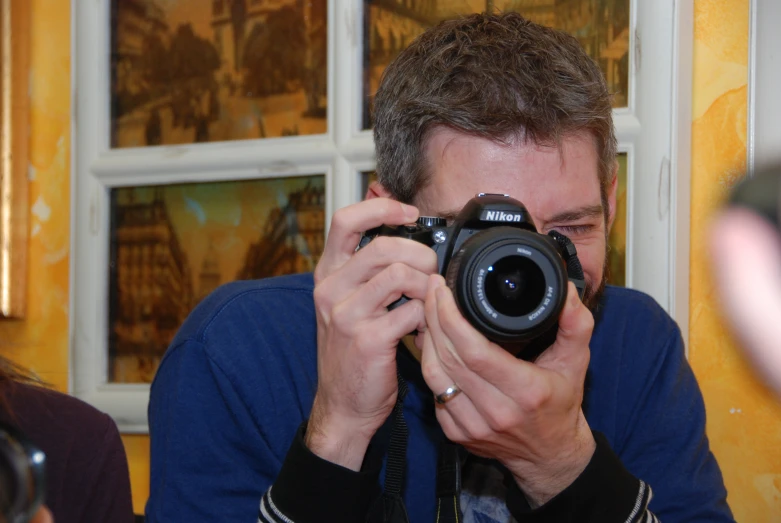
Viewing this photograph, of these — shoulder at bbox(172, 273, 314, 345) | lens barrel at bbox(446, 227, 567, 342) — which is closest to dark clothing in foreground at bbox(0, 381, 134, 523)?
shoulder at bbox(172, 273, 314, 345)

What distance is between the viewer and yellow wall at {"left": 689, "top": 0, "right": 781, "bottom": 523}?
1072mm

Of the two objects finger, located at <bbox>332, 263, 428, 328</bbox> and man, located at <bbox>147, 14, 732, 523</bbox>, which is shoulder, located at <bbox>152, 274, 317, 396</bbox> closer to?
man, located at <bbox>147, 14, 732, 523</bbox>

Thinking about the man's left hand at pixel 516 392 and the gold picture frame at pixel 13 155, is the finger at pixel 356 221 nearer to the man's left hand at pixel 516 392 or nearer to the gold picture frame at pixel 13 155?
the man's left hand at pixel 516 392

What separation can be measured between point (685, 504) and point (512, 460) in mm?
236

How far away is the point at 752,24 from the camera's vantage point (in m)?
1.07

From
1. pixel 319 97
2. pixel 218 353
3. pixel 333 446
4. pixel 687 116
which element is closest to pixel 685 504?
pixel 333 446

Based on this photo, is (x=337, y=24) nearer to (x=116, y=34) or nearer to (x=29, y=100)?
(x=116, y=34)

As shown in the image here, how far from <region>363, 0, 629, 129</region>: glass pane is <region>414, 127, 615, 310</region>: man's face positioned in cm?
40

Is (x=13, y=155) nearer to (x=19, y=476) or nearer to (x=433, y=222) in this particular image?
(x=433, y=222)

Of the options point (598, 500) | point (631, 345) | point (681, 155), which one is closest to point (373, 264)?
point (598, 500)

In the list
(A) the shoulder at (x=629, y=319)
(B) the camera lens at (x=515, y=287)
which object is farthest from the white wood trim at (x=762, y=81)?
(B) the camera lens at (x=515, y=287)

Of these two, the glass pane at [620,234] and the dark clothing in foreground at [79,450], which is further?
the glass pane at [620,234]

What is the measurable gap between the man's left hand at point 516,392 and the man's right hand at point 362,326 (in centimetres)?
3

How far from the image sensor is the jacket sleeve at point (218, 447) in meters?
0.67
